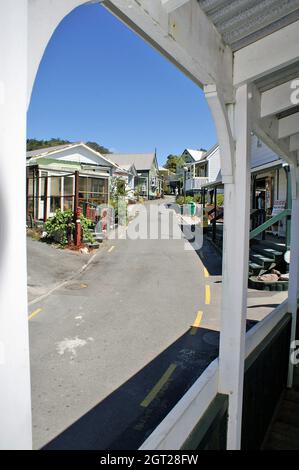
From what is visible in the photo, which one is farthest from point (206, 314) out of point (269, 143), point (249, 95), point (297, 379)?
point (249, 95)

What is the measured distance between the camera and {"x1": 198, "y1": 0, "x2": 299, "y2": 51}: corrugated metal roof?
2018 millimetres

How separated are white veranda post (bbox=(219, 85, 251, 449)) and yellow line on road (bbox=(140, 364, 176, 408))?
2070mm

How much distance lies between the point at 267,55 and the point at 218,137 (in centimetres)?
60

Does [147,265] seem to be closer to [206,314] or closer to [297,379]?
[206,314]

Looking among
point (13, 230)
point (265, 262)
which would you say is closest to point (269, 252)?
point (265, 262)

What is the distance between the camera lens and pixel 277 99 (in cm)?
301

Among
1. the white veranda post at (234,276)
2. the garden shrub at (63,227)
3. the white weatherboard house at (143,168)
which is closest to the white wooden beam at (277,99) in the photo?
the white veranda post at (234,276)

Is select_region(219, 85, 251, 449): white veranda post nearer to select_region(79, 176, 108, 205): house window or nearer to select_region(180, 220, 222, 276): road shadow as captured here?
select_region(180, 220, 222, 276): road shadow

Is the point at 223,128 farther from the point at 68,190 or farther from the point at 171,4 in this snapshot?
the point at 68,190

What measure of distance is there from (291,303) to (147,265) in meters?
8.88

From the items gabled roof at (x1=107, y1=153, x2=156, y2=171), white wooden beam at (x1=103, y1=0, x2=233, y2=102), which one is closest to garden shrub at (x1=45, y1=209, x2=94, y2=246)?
white wooden beam at (x1=103, y1=0, x2=233, y2=102)

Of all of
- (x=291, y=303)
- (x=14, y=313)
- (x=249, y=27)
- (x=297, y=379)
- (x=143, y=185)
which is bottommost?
(x=297, y=379)

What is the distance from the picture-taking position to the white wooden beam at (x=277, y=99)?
9.77ft

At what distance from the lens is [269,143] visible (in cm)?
366
